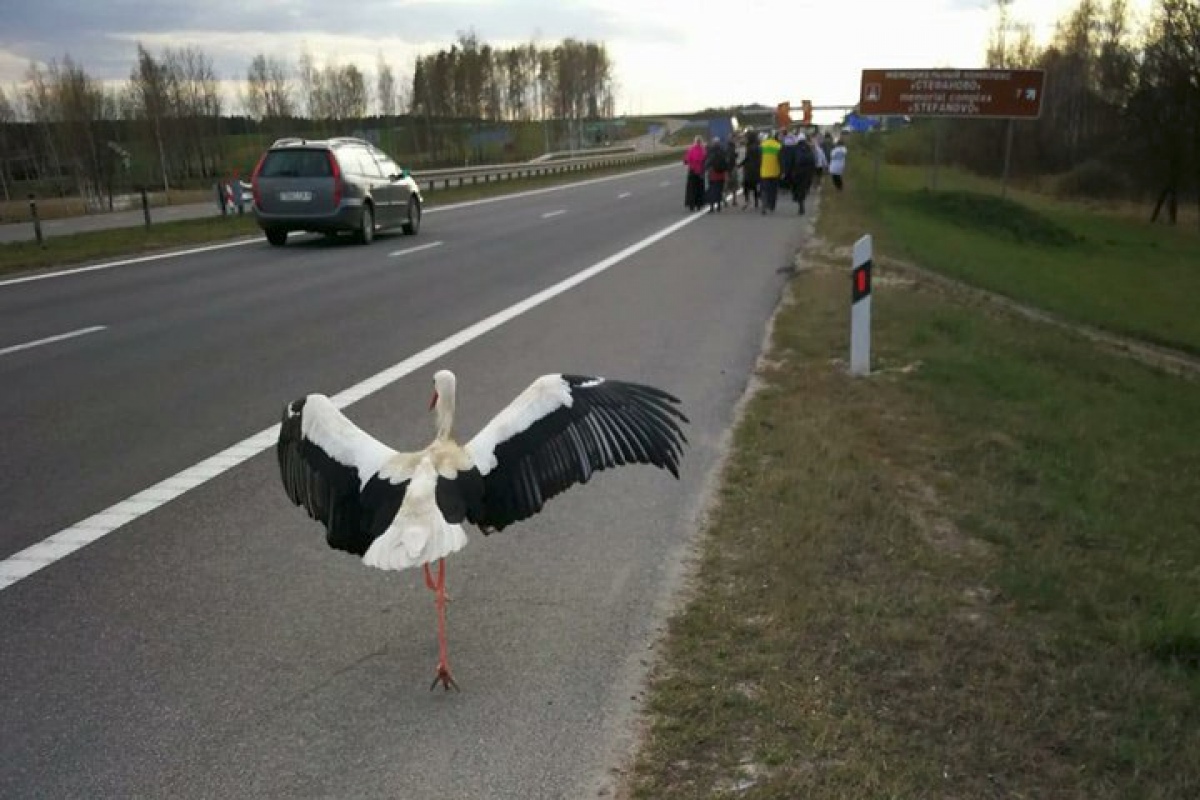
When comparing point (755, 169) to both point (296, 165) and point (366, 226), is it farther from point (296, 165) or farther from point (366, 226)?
point (296, 165)

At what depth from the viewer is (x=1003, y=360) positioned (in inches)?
359

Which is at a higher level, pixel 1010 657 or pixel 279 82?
pixel 279 82

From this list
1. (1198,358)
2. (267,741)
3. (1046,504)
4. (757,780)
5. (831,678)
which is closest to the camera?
(757,780)

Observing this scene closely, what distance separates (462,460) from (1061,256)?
2583cm

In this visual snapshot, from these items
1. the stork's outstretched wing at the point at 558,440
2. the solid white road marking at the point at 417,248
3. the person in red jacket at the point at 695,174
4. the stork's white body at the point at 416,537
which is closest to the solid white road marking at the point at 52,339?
the solid white road marking at the point at 417,248

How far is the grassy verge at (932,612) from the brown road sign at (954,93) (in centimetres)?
2705

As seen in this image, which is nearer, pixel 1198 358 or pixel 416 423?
pixel 416 423

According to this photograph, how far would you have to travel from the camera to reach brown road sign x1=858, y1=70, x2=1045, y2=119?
3131cm

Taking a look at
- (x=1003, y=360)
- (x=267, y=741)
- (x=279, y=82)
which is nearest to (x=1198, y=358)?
(x=1003, y=360)

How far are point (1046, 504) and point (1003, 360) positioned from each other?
4.36 m

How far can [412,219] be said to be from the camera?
20.7 meters

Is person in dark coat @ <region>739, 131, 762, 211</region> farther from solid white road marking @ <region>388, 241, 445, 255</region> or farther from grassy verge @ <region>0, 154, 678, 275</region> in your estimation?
grassy verge @ <region>0, 154, 678, 275</region>

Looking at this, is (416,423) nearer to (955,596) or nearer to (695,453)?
(695,453)

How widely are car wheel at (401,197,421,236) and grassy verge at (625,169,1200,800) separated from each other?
47.7ft
